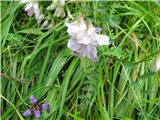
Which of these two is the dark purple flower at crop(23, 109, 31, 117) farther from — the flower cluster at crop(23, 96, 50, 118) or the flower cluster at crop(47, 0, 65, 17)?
the flower cluster at crop(47, 0, 65, 17)

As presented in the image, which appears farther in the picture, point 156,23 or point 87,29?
point 156,23

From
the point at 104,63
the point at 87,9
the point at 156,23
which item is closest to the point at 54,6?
the point at 87,9

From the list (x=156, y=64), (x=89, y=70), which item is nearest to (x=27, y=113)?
(x=89, y=70)

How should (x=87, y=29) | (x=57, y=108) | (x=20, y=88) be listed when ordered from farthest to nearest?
(x=20, y=88)
(x=57, y=108)
(x=87, y=29)

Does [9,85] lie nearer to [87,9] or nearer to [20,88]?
[20,88]

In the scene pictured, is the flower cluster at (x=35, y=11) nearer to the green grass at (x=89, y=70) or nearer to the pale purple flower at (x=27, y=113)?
the green grass at (x=89, y=70)

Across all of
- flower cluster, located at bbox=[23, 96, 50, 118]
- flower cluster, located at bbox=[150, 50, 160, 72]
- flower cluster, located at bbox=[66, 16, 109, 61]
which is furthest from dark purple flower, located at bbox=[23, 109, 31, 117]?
flower cluster, located at bbox=[150, 50, 160, 72]
